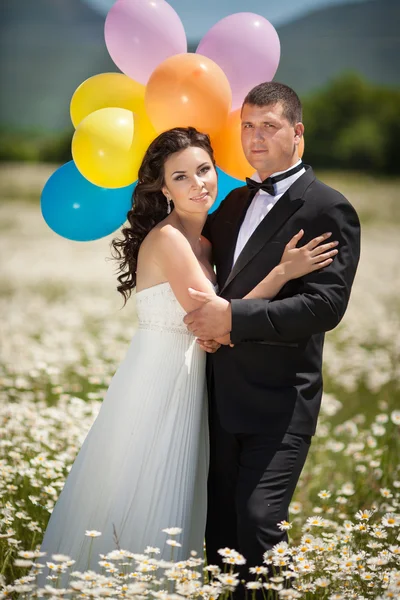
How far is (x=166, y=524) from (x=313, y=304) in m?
1.15

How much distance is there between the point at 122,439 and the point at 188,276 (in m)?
0.79

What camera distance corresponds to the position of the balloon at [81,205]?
12.5 feet

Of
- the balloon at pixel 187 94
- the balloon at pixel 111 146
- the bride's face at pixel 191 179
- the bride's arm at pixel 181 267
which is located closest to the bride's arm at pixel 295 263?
the bride's arm at pixel 181 267

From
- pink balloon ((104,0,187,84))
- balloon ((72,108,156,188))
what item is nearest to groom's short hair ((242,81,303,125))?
balloon ((72,108,156,188))

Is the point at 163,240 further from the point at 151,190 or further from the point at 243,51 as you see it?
the point at 243,51

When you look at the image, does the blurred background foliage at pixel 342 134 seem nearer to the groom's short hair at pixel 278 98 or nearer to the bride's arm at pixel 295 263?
the groom's short hair at pixel 278 98

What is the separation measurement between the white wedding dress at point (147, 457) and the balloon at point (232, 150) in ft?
2.20

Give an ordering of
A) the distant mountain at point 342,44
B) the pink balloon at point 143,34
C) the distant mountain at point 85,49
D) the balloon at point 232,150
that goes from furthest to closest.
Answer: the distant mountain at point 342,44 < the distant mountain at point 85,49 < the pink balloon at point 143,34 < the balloon at point 232,150

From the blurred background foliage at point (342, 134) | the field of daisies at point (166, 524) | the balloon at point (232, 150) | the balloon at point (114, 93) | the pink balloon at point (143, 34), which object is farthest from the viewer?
the blurred background foliage at point (342, 134)

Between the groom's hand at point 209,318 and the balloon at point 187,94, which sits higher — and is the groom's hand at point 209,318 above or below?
below

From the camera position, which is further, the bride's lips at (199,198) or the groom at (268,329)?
the bride's lips at (199,198)

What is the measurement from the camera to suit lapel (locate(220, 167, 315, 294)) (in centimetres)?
323

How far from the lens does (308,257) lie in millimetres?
3078

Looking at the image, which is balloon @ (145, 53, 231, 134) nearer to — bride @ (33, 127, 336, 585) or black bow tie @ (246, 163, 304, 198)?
bride @ (33, 127, 336, 585)
